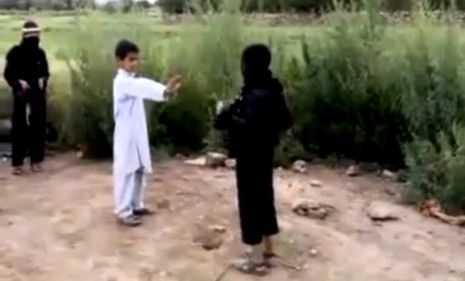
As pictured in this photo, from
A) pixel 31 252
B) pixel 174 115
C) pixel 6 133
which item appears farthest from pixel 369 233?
pixel 6 133

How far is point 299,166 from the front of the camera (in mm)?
12664

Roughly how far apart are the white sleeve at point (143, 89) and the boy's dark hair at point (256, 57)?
0.91 m

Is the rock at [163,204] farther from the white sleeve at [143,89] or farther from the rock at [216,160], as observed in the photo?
the rock at [216,160]

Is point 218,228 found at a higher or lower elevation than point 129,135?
lower

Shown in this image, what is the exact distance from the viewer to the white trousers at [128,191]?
9992mm

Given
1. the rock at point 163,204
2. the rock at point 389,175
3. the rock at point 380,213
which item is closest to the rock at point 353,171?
the rock at point 389,175

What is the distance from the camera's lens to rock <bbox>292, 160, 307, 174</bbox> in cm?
1250

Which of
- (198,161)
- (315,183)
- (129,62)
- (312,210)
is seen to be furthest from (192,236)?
(198,161)

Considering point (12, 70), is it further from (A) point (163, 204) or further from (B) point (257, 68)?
(B) point (257, 68)

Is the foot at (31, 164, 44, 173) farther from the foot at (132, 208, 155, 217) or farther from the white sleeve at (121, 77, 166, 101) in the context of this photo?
the white sleeve at (121, 77, 166, 101)

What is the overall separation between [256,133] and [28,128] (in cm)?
462

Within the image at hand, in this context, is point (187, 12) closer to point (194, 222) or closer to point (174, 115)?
point (174, 115)

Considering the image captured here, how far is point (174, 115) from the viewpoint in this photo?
13523mm

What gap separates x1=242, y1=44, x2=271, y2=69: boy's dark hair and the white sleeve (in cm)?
91
